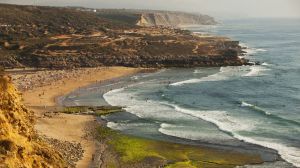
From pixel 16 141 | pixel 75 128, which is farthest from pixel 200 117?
pixel 16 141

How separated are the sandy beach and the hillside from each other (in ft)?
25.2

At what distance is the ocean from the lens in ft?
155

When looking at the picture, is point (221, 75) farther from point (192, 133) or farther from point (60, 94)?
point (192, 133)

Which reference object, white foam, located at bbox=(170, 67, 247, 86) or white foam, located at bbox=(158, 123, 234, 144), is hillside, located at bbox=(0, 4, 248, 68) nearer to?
white foam, located at bbox=(170, 67, 247, 86)

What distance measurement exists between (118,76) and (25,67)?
72.1 ft

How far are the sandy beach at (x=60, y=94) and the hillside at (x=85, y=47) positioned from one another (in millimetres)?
7673

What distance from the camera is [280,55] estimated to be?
12669 centimetres

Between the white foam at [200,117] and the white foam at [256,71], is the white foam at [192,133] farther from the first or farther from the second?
the white foam at [256,71]

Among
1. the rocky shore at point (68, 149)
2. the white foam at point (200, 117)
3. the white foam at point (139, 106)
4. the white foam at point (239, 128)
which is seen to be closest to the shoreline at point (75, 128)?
the rocky shore at point (68, 149)

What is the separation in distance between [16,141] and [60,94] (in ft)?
166

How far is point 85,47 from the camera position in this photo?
359 feet

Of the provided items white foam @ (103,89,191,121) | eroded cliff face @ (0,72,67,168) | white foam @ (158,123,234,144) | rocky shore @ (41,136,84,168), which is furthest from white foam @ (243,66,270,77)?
eroded cliff face @ (0,72,67,168)

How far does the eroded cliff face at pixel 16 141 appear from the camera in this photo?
64.4 ft

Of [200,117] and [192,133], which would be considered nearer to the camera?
[192,133]
